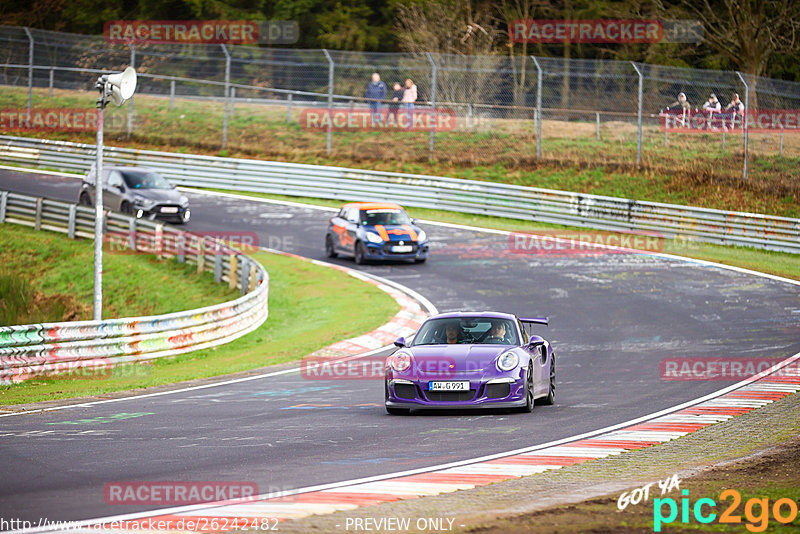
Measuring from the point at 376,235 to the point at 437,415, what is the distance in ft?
51.1

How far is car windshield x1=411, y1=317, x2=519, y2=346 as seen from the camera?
43.2 feet

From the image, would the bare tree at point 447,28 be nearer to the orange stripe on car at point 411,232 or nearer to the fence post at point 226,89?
the fence post at point 226,89

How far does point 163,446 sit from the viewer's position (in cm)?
1018

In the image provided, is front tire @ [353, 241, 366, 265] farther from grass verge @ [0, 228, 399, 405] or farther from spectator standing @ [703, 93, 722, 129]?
spectator standing @ [703, 93, 722, 129]

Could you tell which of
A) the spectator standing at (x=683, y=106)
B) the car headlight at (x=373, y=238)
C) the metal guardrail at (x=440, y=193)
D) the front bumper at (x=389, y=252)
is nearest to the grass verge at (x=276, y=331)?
the front bumper at (x=389, y=252)

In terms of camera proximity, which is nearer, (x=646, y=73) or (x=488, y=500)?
(x=488, y=500)

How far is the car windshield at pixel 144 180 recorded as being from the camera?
32219mm

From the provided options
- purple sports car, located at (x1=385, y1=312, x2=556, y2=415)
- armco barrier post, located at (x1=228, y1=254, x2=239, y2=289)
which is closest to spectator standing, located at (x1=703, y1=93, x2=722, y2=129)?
armco barrier post, located at (x1=228, y1=254, x2=239, y2=289)

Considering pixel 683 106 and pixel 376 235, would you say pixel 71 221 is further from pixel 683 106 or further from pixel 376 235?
pixel 683 106

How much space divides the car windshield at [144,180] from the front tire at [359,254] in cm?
753

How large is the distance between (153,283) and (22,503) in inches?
789

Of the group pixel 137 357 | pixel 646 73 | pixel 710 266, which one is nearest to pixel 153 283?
pixel 137 357

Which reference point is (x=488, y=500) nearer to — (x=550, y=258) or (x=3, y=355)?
(x=3, y=355)

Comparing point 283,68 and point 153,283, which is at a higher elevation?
point 283,68
